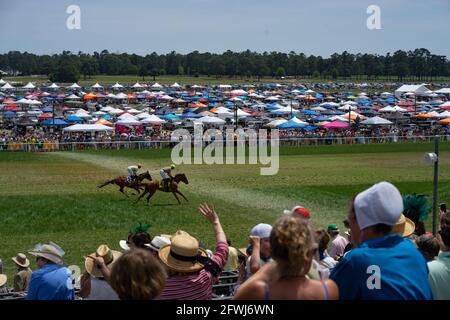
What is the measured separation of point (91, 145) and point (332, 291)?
128 feet

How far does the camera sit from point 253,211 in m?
20.3

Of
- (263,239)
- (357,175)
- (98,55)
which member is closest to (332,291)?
(263,239)

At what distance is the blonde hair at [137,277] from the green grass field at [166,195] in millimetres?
8991

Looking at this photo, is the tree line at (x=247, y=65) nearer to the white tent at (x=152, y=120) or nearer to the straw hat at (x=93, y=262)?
the white tent at (x=152, y=120)

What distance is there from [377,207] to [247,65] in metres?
174

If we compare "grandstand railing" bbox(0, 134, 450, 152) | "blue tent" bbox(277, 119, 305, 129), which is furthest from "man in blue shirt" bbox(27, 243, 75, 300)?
"blue tent" bbox(277, 119, 305, 129)

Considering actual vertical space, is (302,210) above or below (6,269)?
above

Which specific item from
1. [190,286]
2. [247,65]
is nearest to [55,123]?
[190,286]

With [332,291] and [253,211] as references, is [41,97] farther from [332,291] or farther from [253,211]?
[332,291]

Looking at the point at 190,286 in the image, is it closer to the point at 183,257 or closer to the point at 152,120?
the point at 183,257

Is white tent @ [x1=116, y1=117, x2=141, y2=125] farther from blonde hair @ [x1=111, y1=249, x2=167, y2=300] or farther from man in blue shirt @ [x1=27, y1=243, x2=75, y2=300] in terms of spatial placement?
blonde hair @ [x1=111, y1=249, x2=167, y2=300]

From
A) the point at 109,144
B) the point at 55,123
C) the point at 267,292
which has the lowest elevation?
the point at 109,144

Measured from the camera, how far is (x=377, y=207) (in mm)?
4035

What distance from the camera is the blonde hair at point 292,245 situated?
3660 mm
